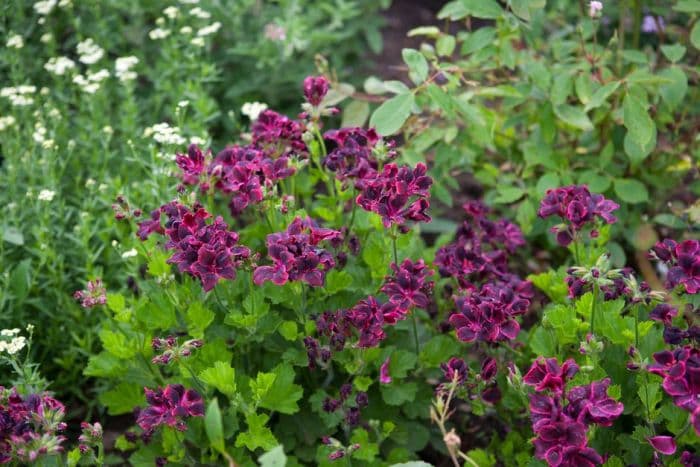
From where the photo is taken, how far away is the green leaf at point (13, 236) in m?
2.58

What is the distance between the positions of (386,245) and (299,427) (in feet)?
1.82

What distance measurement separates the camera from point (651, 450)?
75.0 inches

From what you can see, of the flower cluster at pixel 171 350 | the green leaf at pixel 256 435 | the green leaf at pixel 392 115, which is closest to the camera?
the flower cluster at pixel 171 350

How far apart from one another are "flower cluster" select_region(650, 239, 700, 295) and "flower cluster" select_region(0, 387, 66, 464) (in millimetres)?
1393

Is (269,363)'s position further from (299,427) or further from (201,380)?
(201,380)

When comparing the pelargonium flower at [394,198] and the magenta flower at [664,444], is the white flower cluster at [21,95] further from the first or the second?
the magenta flower at [664,444]

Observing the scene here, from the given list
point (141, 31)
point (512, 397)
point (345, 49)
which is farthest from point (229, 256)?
point (345, 49)

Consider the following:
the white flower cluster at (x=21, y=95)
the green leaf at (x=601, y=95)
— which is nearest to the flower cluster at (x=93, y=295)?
the white flower cluster at (x=21, y=95)

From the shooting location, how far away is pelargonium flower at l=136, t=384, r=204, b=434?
1.84m

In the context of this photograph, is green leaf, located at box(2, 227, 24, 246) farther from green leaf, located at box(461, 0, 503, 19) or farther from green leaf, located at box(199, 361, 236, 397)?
green leaf, located at box(461, 0, 503, 19)

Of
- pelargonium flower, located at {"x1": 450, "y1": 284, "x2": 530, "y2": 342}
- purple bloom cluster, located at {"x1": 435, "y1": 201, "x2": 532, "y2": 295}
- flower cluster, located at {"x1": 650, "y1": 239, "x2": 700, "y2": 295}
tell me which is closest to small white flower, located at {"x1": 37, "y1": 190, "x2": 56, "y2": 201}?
purple bloom cluster, located at {"x1": 435, "y1": 201, "x2": 532, "y2": 295}

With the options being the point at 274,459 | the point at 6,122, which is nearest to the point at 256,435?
the point at 274,459

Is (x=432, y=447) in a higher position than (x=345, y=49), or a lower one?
lower

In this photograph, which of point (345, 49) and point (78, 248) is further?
point (345, 49)
